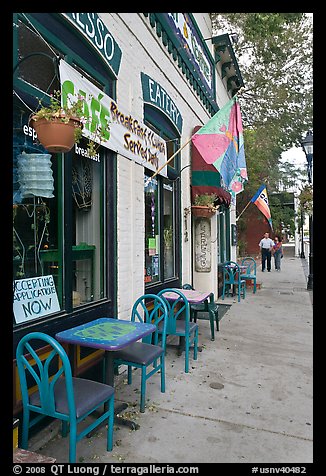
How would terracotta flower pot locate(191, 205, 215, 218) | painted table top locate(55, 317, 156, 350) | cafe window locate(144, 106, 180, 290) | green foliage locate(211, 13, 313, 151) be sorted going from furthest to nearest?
green foliage locate(211, 13, 313, 151)
terracotta flower pot locate(191, 205, 215, 218)
cafe window locate(144, 106, 180, 290)
painted table top locate(55, 317, 156, 350)

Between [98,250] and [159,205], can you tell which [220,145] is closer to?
[159,205]

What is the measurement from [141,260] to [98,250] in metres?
0.97

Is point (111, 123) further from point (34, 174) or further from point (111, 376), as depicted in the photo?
point (111, 376)

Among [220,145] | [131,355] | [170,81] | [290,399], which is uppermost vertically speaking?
[170,81]

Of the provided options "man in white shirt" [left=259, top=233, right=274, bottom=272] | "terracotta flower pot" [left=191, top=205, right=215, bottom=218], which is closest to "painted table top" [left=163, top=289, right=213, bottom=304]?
"terracotta flower pot" [left=191, top=205, right=215, bottom=218]

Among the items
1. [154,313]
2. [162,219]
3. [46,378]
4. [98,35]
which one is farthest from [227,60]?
[46,378]

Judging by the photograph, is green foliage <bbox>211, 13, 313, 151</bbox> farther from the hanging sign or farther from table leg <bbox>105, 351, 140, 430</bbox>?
table leg <bbox>105, 351, 140, 430</bbox>

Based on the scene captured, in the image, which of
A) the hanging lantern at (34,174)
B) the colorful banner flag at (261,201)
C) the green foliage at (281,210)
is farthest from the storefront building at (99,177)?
the green foliage at (281,210)

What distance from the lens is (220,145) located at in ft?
18.2

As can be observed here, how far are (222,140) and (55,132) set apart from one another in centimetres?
337

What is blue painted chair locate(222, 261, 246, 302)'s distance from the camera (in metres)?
9.78

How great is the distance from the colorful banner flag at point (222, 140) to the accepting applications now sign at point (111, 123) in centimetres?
75

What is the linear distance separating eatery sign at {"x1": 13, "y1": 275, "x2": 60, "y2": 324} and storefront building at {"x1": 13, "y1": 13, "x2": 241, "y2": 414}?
10mm

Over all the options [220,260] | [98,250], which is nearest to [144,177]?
[98,250]
